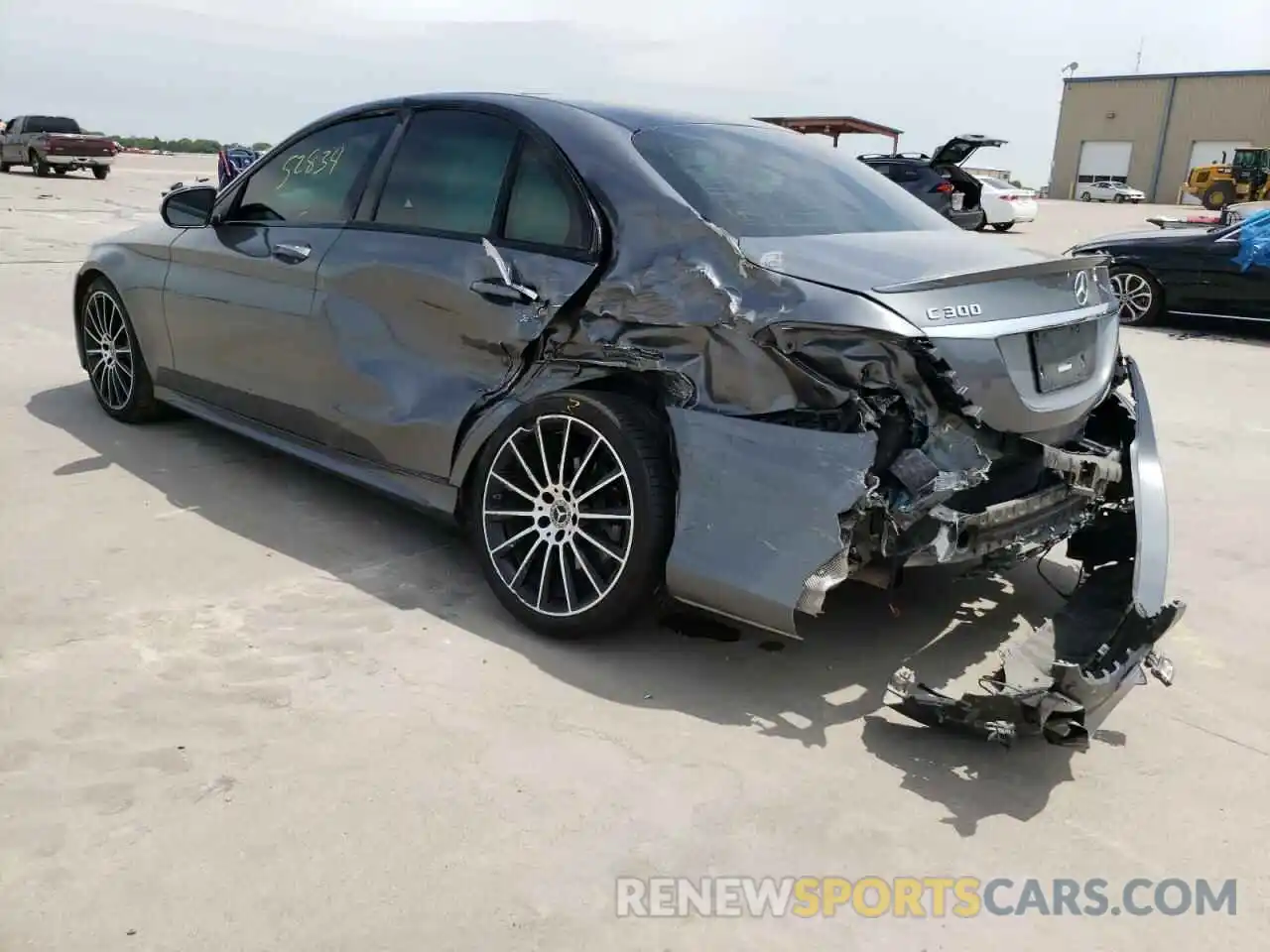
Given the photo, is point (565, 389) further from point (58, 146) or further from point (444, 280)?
point (58, 146)

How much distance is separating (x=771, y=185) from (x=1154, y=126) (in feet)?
204

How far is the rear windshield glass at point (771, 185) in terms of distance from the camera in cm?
332

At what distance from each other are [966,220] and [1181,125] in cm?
4901

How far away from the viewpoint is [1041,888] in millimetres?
2387

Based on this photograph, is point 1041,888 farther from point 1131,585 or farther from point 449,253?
point 449,253

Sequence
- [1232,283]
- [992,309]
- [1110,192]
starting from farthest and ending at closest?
[1110,192]
[1232,283]
[992,309]

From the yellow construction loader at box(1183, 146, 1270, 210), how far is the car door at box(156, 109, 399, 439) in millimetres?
38673

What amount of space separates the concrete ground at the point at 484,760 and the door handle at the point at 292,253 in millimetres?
1078

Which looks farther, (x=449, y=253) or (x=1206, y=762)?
(x=449, y=253)

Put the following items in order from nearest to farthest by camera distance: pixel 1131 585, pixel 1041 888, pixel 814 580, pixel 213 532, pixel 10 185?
pixel 1041 888
pixel 814 580
pixel 1131 585
pixel 213 532
pixel 10 185

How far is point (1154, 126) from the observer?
56312mm

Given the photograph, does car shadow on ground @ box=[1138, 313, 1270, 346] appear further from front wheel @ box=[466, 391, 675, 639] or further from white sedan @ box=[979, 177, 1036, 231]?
white sedan @ box=[979, 177, 1036, 231]

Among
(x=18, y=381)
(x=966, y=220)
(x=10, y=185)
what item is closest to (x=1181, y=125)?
(x=966, y=220)

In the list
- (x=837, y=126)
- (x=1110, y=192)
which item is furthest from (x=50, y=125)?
(x=1110, y=192)
